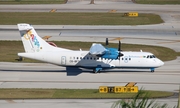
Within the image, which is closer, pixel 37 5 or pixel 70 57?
pixel 70 57

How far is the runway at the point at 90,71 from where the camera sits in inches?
1957

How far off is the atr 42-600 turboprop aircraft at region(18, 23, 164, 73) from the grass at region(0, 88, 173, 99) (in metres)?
8.62

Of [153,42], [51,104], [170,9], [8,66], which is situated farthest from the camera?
[170,9]

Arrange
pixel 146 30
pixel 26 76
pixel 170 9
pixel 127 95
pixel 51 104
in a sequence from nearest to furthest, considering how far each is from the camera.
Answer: pixel 51 104 < pixel 127 95 < pixel 26 76 < pixel 146 30 < pixel 170 9

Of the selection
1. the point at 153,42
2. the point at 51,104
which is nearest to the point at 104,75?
the point at 51,104

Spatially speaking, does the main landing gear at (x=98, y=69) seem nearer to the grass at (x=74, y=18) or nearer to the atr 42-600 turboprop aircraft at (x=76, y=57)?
the atr 42-600 turboprop aircraft at (x=76, y=57)

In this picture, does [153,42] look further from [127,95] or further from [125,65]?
[127,95]

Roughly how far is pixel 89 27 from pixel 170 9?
28.9 m

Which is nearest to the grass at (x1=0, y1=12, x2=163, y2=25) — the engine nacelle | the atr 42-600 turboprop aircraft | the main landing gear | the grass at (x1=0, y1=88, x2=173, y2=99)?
the main landing gear

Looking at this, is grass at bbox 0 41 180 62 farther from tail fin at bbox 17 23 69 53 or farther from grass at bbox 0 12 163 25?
grass at bbox 0 12 163 25

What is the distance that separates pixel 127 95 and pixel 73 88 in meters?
6.70

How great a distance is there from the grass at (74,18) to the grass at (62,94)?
50128 mm

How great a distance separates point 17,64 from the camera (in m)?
66.9

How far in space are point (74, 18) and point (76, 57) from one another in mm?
46396
